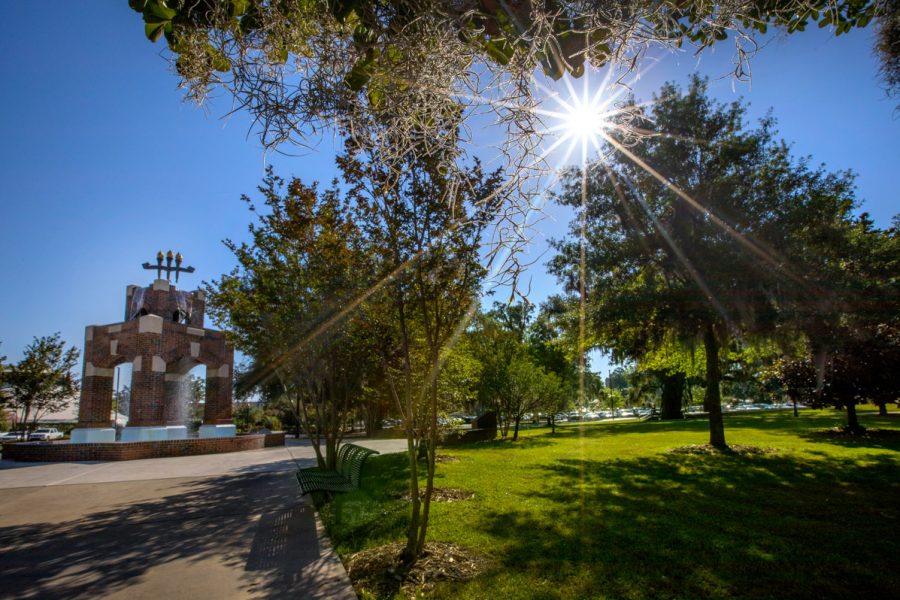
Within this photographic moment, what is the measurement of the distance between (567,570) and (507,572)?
0.55 meters

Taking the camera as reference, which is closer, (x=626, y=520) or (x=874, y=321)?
(x=626, y=520)

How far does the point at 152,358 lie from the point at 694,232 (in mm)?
18713

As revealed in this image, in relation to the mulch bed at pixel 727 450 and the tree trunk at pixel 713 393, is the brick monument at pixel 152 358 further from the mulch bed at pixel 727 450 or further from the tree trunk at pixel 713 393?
the tree trunk at pixel 713 393

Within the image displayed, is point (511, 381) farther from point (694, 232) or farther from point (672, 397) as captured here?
point (672, 397)

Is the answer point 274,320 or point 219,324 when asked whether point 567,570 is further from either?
point 219,324

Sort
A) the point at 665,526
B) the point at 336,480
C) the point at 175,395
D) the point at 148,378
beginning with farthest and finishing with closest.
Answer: the point at 175,395
the point at 148,378
the point at 336,480
the point at 665,526

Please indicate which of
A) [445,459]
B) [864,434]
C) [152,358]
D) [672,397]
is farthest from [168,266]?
[672,397]

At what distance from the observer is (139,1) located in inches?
65.6

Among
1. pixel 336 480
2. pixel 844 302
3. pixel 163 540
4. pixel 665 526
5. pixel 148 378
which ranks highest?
pixel 844 302

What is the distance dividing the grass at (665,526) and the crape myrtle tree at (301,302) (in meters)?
2.49

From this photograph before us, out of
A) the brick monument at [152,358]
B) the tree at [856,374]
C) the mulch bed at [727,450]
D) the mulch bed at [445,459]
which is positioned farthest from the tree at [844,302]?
the brick monument at [152,358]

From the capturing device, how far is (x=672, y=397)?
132 feet

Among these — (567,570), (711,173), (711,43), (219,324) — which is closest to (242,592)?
(567,570)

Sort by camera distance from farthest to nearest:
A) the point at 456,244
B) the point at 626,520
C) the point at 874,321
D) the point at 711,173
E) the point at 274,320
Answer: the point at 711,173
the point at 874,321
the point at 274,320
the point at 626,520
the point at 456,244
